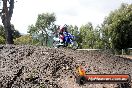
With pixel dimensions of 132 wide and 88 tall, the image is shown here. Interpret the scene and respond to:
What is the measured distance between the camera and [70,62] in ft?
55.8

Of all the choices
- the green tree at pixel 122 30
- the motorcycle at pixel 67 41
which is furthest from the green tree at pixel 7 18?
the green tree at pixel 122 30

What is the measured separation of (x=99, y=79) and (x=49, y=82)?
784 cm

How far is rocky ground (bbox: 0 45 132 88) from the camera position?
15117 millimetres

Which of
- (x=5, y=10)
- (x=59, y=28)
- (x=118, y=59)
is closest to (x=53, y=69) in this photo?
(x=118, y=59)

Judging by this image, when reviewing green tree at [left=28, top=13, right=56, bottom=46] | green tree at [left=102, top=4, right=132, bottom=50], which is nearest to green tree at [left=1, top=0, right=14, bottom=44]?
green tree at [left=102, top=4, right=132, bottom=50]

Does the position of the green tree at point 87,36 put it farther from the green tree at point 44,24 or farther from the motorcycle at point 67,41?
the motorcycle at point 67,41

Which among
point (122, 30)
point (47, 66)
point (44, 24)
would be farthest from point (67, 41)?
point (44, 24)

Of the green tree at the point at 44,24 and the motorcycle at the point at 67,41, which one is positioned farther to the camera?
the green tree at the point at 44,24

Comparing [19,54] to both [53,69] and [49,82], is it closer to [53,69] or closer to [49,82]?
[53,69]

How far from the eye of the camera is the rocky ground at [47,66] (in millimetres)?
→ 15117

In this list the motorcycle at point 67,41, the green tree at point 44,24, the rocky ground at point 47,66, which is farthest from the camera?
the green tree at point 44,24

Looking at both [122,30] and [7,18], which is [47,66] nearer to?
[7,18]

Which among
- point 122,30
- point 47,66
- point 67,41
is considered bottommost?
point 47,66

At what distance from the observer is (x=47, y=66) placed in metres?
16.7
